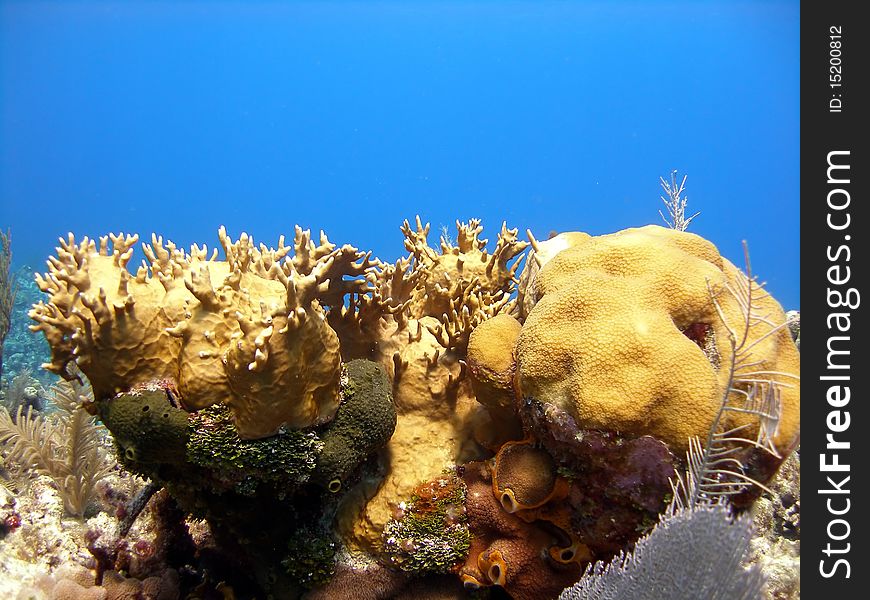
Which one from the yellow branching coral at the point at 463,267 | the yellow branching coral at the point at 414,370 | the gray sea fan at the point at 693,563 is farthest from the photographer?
the yellow branching coral at the point at 463,267

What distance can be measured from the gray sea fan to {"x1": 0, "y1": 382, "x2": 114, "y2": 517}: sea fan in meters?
5.35

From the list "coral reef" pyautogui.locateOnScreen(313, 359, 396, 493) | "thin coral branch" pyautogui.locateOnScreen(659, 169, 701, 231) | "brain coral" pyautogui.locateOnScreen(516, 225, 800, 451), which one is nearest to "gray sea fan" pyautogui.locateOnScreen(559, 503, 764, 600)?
→ "brain coral" pyautogui.locateOnScreen(516, 225, 800, 451)

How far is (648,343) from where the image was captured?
110 inches

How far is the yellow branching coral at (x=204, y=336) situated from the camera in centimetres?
273

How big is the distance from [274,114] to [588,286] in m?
161

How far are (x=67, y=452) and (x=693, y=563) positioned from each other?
6.39 m

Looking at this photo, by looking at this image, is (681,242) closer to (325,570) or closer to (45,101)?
(325,570)

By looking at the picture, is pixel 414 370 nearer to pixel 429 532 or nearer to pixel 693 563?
pixel 429 532

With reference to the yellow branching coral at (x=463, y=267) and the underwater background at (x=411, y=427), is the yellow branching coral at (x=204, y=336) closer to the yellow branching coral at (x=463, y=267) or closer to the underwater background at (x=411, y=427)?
the underwater background at (x=411, y=427)

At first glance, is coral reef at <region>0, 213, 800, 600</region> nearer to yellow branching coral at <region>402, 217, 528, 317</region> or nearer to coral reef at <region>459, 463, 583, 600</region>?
coral reef at <region>459, 463, 583, 600</region>
